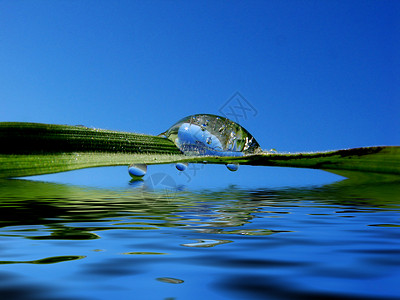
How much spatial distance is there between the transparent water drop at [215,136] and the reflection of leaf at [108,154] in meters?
0.48

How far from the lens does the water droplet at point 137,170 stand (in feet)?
28.2

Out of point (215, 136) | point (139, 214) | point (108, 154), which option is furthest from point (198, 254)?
point (108, 154)

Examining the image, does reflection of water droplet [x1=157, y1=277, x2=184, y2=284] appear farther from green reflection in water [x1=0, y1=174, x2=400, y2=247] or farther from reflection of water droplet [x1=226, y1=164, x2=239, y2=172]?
reflection of water droplet [x1=226, y1=164, x2=239, y2=172]

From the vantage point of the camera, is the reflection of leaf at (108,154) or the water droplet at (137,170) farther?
the reflection of leaf at (108,154)

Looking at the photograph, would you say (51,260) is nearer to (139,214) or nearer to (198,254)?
(198,254)

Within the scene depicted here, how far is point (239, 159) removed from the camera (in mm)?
10156

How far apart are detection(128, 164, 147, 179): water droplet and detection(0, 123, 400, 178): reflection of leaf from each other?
54.1 inches

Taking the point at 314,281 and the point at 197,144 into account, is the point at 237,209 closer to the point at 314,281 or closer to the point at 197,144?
the point at 314,281

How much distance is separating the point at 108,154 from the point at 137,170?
10.3ft

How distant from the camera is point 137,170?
862cm

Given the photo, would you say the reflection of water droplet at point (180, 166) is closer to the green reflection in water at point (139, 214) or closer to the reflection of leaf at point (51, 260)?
the green reflection in water at point (139, 214)

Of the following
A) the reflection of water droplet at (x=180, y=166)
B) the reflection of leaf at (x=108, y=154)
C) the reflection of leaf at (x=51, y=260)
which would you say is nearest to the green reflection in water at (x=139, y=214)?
the reflection of leaf at (x=51, y=260)

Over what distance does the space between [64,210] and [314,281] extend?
2.96 meters

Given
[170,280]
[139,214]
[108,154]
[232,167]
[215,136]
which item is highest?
[215,136]
